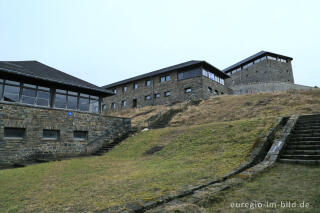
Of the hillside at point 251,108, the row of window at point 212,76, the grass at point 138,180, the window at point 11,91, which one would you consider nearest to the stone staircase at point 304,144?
the grass at point 138,180

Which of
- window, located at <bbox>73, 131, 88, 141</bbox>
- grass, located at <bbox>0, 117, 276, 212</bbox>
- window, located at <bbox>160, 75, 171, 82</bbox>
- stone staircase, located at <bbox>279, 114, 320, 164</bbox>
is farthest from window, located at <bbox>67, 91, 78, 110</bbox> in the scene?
window, located at <bbox>160, 75, 171, 82</bbox>

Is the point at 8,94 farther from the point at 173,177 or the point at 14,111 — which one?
the point at 173,177

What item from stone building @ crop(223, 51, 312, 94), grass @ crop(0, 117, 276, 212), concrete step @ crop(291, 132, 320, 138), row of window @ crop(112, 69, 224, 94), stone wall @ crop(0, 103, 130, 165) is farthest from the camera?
stone building @ crop(223, 51, 312, 94)

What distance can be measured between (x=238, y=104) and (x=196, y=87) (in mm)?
7702

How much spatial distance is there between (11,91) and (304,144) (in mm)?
16703

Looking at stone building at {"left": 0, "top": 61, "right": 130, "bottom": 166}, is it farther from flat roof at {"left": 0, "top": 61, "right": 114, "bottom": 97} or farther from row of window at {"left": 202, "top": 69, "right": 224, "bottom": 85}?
row of window at {"left": 202, "top": 69, "right": 224, "bottom": 85}

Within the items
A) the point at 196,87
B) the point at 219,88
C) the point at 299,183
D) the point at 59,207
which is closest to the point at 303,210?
the point at 299,183

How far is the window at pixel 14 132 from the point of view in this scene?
11.7 m

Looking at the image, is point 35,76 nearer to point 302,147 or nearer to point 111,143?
point 111,143

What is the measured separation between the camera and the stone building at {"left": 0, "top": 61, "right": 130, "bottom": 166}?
1181cm

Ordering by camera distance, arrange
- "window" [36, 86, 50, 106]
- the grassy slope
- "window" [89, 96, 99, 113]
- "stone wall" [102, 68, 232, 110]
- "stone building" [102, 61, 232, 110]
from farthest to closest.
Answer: "stone building" [102, 61, 232, 110] → "stone wall" [102, 68, 232, 110] → "window" [89, 96, 99, 113] → the grassy slope → "window" [36, 86, 50, 106]

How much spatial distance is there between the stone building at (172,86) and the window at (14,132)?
43.6ft

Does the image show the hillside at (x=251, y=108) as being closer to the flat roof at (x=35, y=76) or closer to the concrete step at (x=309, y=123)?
the concrete step at (x=309, y=123)

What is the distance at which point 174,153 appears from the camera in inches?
379
